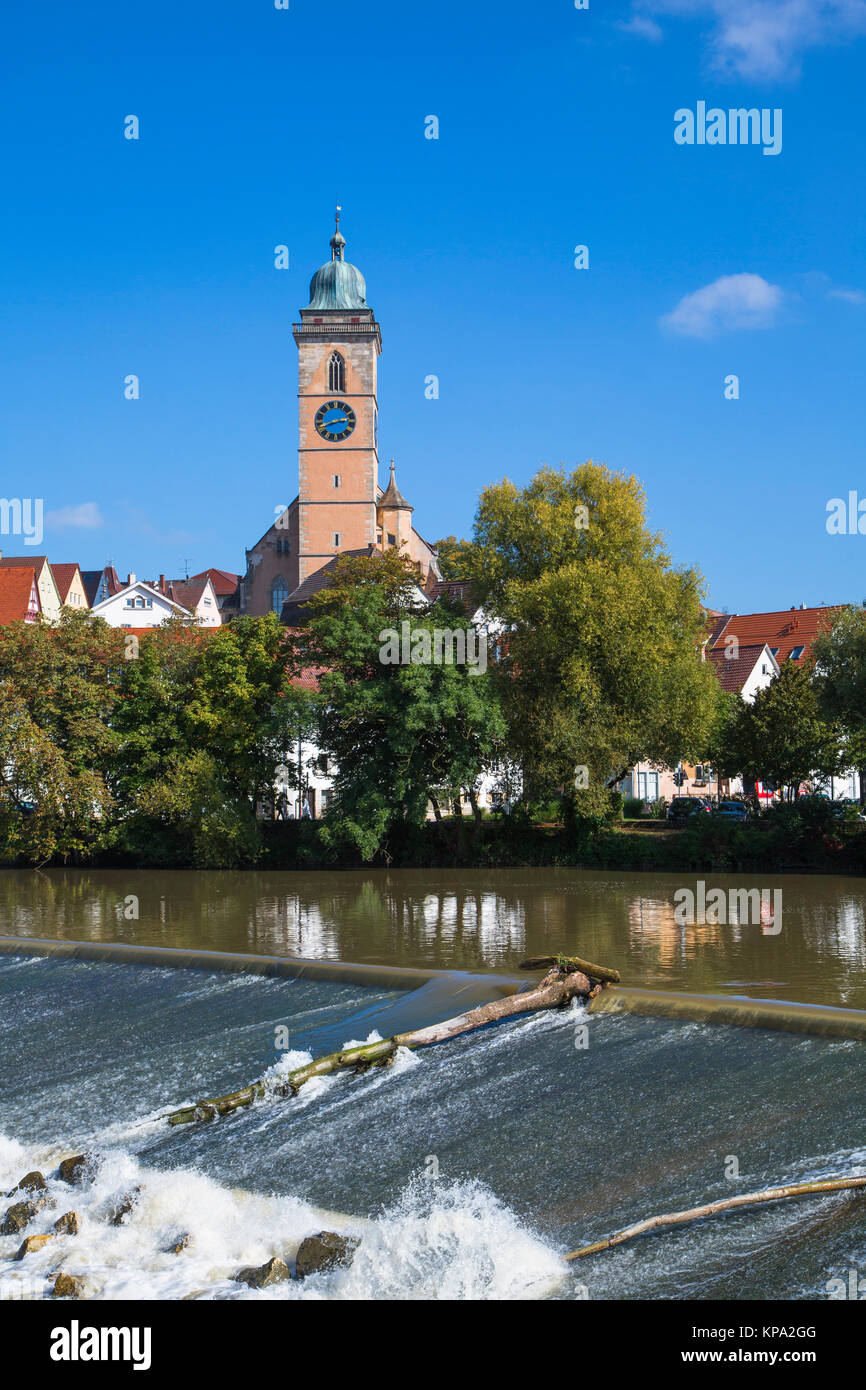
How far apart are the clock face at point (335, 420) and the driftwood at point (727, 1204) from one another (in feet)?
232

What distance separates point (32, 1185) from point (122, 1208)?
1.04m

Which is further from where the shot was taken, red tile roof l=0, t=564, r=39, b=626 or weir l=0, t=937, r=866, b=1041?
red tile roof l=0, t=564, r=39, b=626

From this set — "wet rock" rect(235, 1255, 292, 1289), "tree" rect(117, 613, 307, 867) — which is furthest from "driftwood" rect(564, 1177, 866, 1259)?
"tree" rect(117, 613, 307, 867)

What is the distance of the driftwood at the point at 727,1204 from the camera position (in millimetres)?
8320

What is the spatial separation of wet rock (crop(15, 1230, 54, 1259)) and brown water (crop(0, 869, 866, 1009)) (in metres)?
9.60

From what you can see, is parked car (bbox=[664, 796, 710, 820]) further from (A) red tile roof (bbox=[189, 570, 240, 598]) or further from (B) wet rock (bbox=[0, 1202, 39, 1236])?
(A) red tile roof (bbox=[189, 570, 240, 598])

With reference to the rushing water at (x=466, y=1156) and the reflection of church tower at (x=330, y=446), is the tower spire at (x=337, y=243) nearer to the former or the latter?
the reflection of church tower at (x=330, y=446)

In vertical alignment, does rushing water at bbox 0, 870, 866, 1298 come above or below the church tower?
below

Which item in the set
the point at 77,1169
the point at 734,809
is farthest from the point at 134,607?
the point at 77,1169

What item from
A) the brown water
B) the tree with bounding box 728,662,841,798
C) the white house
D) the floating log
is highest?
the white house

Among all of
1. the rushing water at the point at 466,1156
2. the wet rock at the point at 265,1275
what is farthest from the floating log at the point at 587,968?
A: the wet rock at the point at 265,1275

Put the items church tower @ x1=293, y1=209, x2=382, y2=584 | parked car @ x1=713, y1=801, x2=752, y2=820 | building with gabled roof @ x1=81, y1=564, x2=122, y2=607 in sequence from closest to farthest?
1. parked car @ x1=713, y1=801, x2=752, y2=820
2. church tower @ x1=293, y1=209, x2=382, y2=584
3. building with gabled roof @ x1=81, y1=564, x2=122, y2=607

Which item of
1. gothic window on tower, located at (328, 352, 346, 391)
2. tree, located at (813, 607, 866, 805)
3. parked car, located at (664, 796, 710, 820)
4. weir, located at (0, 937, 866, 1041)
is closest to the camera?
weir, located at (0, 937, 866, 1041)

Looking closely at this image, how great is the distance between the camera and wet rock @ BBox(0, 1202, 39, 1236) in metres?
9.38
